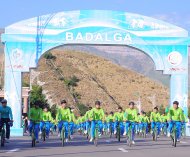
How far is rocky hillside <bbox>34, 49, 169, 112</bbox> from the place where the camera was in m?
125

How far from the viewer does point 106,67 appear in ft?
506

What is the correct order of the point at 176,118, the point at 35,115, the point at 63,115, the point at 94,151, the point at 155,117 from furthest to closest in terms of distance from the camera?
the point at 155,117 < the point at 63,115 < the point at 35,115 < the point at 176,118 < the point at 94,151

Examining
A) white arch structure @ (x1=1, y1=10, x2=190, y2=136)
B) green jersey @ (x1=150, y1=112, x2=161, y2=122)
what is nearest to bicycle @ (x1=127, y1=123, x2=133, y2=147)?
green jersey @ (x1=150, y1=112, x2=161, y2=122)

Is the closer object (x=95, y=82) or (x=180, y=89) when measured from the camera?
(x=180, y=89)

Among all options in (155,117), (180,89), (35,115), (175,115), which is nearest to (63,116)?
(35,115)

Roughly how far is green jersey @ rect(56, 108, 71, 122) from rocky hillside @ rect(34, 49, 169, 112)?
88.8 metres

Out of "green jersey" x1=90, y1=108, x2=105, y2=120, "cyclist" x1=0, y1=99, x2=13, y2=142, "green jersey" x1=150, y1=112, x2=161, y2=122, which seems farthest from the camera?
"green jersey" x1=150, y1=112, x2=161, y2=122

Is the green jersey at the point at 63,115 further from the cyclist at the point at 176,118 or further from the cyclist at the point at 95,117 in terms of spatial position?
the cyclist at the point at 176,118

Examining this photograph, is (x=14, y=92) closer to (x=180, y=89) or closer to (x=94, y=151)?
(x=180, y=89)

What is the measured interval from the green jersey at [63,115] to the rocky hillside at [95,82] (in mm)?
88754

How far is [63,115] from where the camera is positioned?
87.2 feet

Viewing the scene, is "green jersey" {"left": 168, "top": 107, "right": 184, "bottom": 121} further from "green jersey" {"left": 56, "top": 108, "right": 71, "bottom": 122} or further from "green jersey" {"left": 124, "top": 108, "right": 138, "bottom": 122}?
"green jersey" {"left": 56, "top": 108, "right": 71, "bottom": 122}

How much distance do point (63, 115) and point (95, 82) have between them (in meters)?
115

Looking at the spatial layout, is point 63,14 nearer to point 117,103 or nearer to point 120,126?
point 120,126
